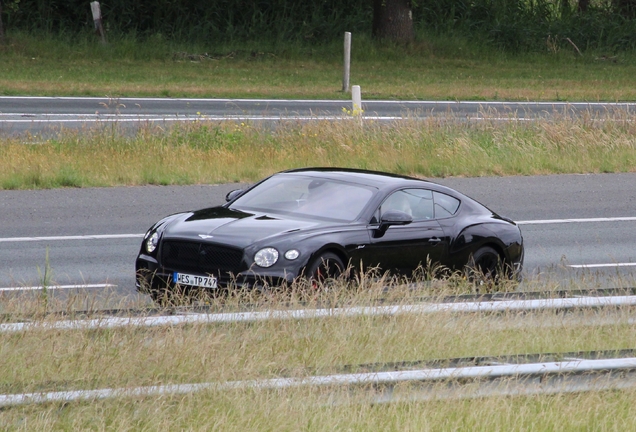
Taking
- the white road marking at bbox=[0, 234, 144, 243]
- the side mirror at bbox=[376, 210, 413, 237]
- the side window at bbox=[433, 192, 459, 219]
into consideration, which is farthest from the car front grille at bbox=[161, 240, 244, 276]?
the white road marking at bbox=[0, 234, 144, 243]

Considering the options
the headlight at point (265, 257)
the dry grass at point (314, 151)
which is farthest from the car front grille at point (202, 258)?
the dry grass at point (314, 151)

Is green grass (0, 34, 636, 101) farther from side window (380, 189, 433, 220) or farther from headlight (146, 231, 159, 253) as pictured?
headlight (146, 231, 159, 253)

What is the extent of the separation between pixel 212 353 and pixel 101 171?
1102 centimetres

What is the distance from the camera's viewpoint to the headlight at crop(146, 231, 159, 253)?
925cm

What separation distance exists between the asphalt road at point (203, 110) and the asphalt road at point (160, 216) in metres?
4.13

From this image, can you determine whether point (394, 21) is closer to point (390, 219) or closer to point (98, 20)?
point (98, 20)

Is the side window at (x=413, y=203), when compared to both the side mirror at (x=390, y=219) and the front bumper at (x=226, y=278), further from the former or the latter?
the front bumper at (x=226, y=278)

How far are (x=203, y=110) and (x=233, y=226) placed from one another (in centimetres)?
1593

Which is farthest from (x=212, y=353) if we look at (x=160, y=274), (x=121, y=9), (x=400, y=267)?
(x=121, y=9)

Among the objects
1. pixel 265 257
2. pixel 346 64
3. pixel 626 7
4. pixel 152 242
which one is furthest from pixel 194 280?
pixel 626 7

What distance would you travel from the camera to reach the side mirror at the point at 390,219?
9516 mm

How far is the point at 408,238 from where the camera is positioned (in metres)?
9.73

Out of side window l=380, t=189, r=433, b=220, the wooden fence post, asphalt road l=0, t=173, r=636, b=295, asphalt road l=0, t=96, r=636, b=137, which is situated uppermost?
the wooden fence post

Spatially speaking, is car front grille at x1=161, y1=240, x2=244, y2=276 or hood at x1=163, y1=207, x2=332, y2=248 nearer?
car front grille at x1=161, y1=240, x2=244, y2=276
